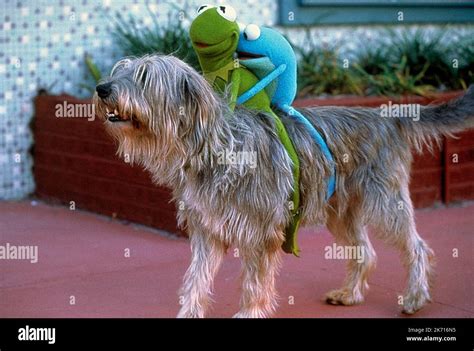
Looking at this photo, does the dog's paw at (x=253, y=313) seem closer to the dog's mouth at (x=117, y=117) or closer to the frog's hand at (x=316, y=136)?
the frog's hand at (x=316, y=136)

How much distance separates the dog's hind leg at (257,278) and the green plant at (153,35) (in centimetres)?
355

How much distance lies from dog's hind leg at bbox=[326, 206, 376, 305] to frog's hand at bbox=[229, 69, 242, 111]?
1.29m

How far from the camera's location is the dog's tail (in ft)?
22.6

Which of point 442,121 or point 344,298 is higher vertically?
point 442,121

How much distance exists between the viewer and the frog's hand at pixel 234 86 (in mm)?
6145

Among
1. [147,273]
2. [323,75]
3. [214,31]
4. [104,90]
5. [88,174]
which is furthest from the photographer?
[323,75]

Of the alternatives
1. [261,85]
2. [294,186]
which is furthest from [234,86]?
[294,186]

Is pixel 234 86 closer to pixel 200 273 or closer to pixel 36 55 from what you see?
pixel 200 273

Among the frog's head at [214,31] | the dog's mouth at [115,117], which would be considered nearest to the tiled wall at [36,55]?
the frog's head at [214,31]

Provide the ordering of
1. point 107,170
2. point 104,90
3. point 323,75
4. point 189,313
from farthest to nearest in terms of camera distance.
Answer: point 323,75
point 107,170
point 189,313
point 104,90

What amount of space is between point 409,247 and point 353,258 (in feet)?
1.46

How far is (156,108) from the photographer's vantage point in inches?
221

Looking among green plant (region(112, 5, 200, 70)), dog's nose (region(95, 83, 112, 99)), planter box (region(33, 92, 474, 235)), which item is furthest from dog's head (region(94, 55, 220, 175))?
green plant (region(112, 5, 200, 70))
